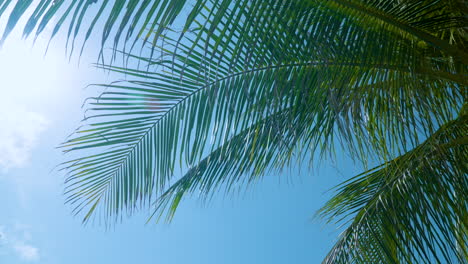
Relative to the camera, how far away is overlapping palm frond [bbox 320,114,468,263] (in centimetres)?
201

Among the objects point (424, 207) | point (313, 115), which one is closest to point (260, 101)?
point (313, 115)

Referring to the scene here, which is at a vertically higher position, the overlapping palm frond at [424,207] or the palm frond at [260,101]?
the palm frond at [260,101]

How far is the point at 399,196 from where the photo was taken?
2100mm

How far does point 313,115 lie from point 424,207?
1.67 ft

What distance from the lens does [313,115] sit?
203 cm

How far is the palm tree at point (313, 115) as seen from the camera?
171 cm

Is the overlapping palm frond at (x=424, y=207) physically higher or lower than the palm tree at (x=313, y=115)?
lower

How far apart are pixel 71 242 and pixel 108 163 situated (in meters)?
7.54

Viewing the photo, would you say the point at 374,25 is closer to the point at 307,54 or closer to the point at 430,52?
the point at 307,54

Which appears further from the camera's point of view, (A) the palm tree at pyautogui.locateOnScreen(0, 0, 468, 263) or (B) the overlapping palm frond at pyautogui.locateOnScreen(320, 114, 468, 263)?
(B) the overlapping palm frond at pyautogui.locateOnScreen(320, 114, 468, 263)

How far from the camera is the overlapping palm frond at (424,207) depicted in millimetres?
2008

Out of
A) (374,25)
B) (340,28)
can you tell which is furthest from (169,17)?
(374,25)

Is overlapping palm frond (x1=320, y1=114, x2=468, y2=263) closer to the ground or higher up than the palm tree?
closer to the ground

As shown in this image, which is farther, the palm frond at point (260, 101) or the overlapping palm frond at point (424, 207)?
the overlapping palm frond at point (424, 207)
